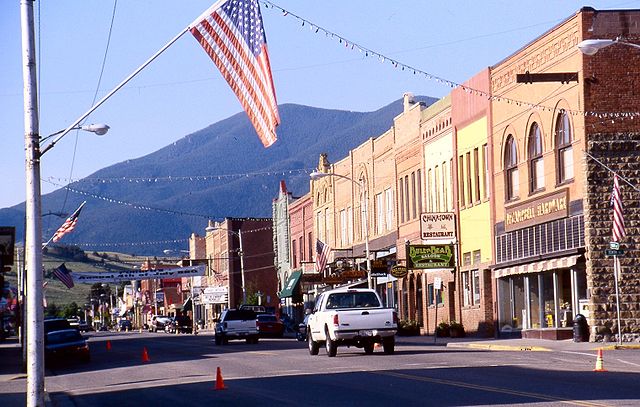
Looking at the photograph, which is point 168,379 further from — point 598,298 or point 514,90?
point 514,90

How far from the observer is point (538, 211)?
4612cm

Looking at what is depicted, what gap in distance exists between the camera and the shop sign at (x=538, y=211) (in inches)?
1722

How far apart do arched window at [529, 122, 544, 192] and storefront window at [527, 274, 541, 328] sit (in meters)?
3.51

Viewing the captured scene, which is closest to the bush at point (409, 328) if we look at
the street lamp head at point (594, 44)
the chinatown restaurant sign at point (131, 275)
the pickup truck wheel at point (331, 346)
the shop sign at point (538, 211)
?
the shop sign at point (538, 211)

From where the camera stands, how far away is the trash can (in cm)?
4075

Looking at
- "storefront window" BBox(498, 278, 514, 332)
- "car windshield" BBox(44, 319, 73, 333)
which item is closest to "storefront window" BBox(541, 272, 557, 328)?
"storefront window" BBox(498, 278, 514, 332)

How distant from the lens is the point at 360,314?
36.2 metres

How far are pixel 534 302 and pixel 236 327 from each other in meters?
17.0

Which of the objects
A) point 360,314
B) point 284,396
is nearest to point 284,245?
point 360,314

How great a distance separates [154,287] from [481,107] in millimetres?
119665

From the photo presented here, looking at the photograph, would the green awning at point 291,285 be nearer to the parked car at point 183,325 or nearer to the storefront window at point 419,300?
the parked car at point 183,325

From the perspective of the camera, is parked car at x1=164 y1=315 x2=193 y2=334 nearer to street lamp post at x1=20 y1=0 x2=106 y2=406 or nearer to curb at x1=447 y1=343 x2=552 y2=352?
curb at x1=447 y1=343 x2=552 y2=352

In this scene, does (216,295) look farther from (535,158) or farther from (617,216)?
(617,216)

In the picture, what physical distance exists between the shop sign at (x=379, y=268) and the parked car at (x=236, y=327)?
664 cm
